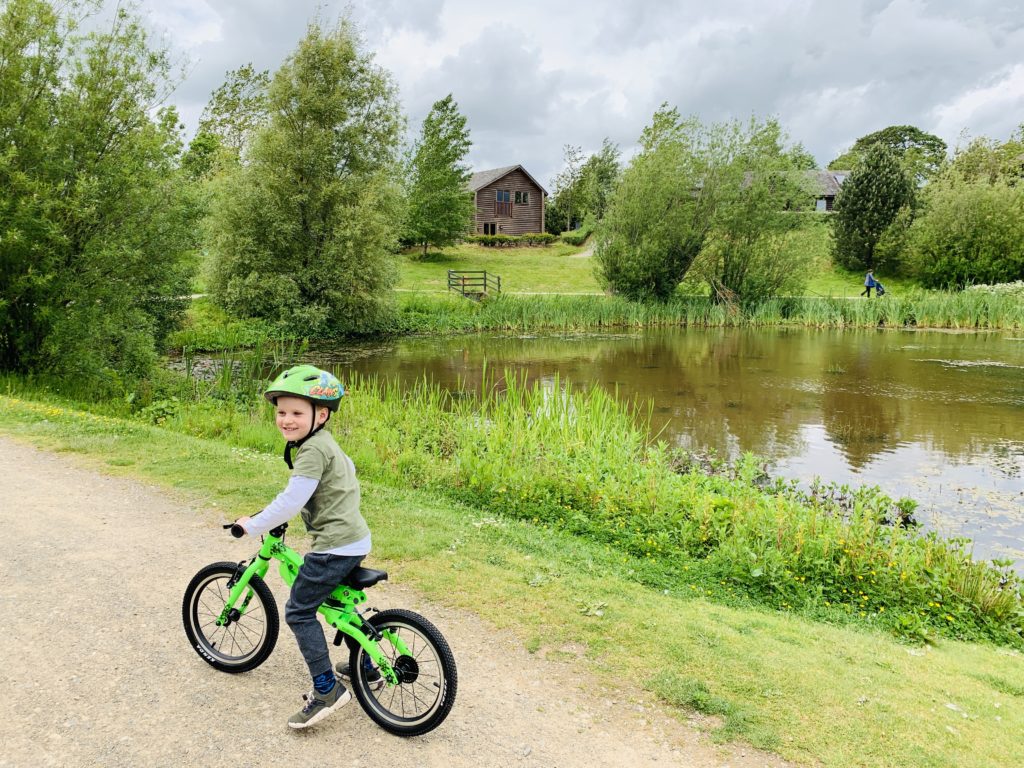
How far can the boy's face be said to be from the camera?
364 cm

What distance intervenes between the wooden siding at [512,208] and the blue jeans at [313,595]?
6464 centimetres

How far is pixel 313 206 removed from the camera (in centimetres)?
2909

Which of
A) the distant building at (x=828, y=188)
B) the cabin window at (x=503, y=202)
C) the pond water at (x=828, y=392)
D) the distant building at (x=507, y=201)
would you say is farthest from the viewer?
the cabin window at (x=503, y=202)

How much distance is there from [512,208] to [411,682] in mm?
67479

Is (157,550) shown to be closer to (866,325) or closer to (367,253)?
(367,253)

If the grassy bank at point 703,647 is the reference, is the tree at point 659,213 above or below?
above

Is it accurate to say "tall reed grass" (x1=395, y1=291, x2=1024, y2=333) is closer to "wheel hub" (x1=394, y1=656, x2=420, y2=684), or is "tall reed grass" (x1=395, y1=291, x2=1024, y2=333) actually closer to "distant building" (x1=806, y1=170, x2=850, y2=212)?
"distant building" (x1=806, y1=170, x2=850, y2=212)

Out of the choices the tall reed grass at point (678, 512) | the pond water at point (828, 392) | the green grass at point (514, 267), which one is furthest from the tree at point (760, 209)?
the tall reed grass at point (678, 512)

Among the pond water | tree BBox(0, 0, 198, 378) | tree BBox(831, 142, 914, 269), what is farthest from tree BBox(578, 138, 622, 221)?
tree BBox(0, 0, 198, 378)

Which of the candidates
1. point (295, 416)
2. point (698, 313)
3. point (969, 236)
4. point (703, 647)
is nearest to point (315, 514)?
point (295, 416)

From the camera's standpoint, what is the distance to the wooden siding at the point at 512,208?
6675cm

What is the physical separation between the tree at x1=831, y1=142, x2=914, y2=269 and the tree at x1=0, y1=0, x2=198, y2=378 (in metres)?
49.4

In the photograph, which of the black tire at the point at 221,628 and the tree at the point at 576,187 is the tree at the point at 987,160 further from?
the black tire at the point at 221,628

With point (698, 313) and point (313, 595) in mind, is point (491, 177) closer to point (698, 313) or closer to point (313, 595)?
point (698, 313)
